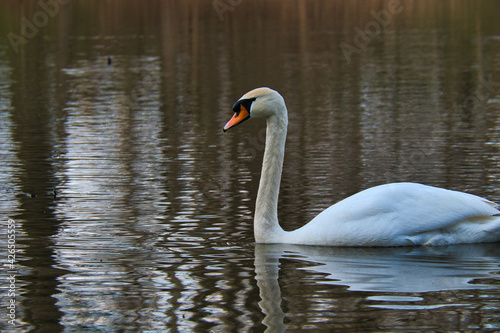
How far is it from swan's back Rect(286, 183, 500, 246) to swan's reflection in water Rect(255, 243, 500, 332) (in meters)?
0.08

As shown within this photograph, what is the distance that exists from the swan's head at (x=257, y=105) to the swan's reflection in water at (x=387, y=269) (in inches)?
42.9

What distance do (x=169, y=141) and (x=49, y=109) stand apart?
18.7ft

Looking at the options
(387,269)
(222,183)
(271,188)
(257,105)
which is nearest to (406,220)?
(387,269)

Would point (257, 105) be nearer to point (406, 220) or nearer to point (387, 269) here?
point (406, 220)

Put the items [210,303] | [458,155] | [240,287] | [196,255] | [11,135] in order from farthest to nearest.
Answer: [11,135], [458,155], [196,255], [240,287], [210,303]

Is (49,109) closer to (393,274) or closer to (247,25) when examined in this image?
(393,274)

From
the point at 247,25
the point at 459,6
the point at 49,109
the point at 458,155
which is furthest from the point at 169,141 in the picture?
the point at 459,6

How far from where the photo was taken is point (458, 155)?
12.1m

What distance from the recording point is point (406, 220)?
738 cm

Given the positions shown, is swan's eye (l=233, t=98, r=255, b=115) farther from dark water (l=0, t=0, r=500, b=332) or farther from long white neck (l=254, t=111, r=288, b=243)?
dark water (l=0, t=0, r=500, b=332)

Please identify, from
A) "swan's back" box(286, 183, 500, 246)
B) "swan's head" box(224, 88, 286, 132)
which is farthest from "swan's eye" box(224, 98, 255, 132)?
"swan's back" box(286, 183, 500, 246)

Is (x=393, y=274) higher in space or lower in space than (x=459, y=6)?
lower

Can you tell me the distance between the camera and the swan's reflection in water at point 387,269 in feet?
20.1

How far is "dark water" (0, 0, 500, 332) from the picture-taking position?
19.3 ft
